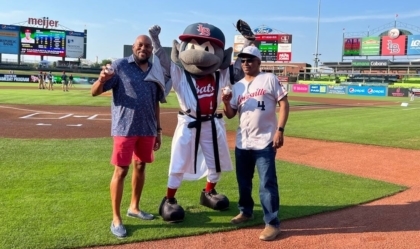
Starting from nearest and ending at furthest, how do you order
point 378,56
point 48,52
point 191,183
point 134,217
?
point 134,217
point 191,183
point 48,52
point 378,56

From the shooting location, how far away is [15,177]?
6047 mm

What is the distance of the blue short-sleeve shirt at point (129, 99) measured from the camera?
13.7 feet

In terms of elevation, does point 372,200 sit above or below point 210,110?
A: below

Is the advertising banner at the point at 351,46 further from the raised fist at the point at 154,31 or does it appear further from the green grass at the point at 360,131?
the raised fist at the point at 154,31


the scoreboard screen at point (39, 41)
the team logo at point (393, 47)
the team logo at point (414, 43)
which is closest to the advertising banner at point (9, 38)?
the scoreboard screen at point (39, 41)

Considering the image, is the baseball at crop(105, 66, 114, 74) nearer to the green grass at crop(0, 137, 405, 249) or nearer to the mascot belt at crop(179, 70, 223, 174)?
the mascot belt at crop(179, 70, 223, 174)

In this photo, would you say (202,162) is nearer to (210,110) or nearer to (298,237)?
(210,110)

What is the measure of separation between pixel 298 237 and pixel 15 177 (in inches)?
159

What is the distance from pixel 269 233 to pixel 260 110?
1.21 m

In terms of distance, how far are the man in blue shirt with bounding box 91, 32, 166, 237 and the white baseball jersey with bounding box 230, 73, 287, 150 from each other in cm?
93

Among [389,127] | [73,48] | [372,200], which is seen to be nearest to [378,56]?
[73,48]

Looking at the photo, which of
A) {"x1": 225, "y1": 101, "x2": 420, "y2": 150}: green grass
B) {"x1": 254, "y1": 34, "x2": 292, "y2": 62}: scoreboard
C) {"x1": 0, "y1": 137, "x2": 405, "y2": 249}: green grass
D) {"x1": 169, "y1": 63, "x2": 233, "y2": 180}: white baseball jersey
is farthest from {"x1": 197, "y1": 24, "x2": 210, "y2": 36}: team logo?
{"x1": 254, "y1": 34, "x2": 292, "y2": 62}: scoreboard

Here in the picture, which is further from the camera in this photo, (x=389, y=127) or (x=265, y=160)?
(x=389, y=127)

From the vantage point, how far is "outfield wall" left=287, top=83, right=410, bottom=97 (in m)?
47.0
